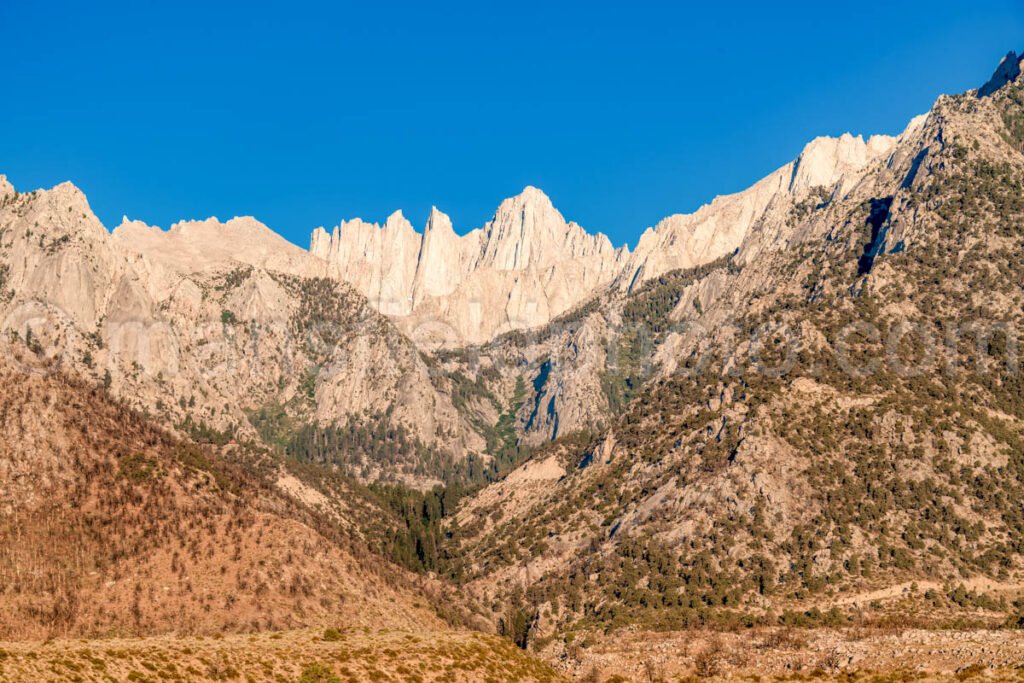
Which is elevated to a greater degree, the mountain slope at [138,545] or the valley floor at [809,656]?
the mountain slope at [138,545]

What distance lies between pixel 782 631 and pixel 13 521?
9275 centimetres

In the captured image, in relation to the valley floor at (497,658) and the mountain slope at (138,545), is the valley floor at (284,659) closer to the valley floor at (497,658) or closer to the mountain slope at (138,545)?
the valley floor at (497,658)

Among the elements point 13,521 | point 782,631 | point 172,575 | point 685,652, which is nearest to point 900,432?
point 782,631

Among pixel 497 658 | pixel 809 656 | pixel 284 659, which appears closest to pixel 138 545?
pixel 284 659

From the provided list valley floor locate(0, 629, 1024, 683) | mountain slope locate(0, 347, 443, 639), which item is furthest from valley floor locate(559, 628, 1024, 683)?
mountain slope locate(0, 347, 443, 639)

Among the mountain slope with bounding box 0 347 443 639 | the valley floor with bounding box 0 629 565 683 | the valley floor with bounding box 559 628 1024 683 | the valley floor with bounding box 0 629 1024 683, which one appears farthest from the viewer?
the mountain slope with bounding box 0 347 443 639

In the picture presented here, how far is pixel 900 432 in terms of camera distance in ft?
591

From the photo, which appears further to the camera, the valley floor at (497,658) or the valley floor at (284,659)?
the valley floor at (497,658)

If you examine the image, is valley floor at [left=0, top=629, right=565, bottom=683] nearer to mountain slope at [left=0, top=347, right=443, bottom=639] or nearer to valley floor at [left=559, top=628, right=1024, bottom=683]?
valley floor at [left=559, top=628, right=1024, bottom=683]

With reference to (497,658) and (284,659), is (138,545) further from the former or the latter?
(497,658)

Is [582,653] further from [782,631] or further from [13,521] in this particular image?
[13,521]

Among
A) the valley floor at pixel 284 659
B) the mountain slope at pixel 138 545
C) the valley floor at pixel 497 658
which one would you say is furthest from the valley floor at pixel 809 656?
the mountain slope at pixel 138 545

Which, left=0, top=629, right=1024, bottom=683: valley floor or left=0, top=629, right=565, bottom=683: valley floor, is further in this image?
left=0, top=629, right=1024, bottom=683: valley floor

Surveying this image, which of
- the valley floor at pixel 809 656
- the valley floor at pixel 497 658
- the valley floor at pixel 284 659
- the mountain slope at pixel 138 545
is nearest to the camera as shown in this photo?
the valley floor at pixel 284 659
